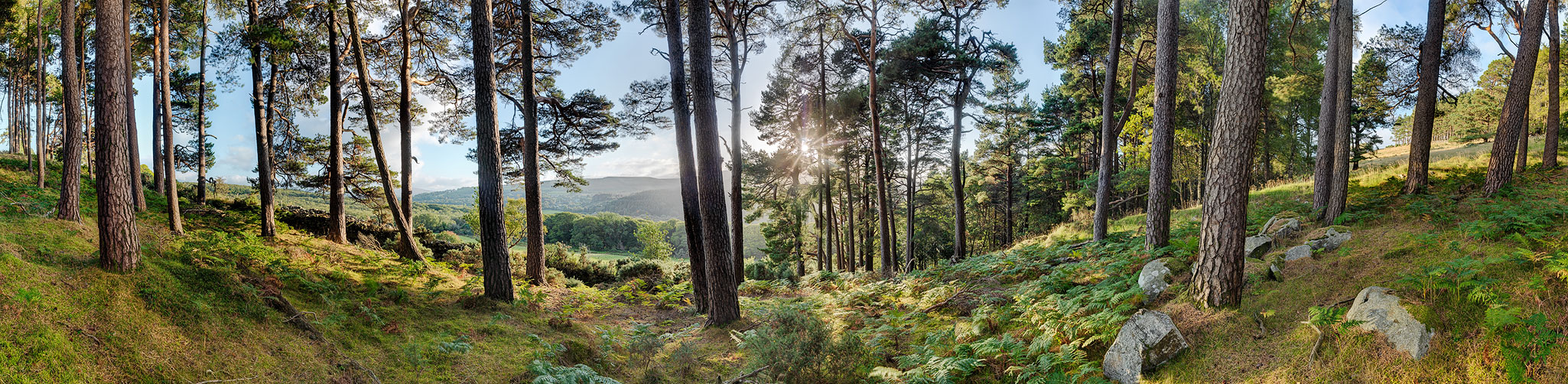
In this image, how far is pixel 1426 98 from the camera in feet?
28.5

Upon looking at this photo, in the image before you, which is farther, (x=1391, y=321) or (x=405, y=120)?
(x=405, y=120)

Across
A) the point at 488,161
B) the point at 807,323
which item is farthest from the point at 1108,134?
the point at 488,161

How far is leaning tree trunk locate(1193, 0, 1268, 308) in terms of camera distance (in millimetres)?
4629

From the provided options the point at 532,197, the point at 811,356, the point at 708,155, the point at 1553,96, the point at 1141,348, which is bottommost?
the point at 811,356

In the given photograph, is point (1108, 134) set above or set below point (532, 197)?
above

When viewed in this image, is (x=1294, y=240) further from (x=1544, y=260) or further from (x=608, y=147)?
(x=608, y=147)

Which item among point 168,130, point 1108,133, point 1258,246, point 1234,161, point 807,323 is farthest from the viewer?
point 168,130

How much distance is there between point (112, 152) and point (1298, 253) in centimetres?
1235

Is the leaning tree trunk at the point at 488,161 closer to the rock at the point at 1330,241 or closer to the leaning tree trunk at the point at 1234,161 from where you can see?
the leaning tree trunk at the point at 1234,161

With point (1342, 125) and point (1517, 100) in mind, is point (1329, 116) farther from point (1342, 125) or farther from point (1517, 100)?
point (1517, 100)

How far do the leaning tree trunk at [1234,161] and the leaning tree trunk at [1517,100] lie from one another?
753 cm

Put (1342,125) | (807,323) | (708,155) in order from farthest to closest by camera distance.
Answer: (1342,125) → (708,155) → (807,323)

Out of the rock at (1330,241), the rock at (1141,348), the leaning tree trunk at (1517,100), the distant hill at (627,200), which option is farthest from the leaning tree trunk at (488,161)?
the distant hill at (627,200)

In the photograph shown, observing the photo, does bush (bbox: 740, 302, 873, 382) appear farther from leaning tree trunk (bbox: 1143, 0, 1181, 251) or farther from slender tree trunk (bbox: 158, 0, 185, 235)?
slender tree trunk (bbox: 158, 0, 185, 235)
